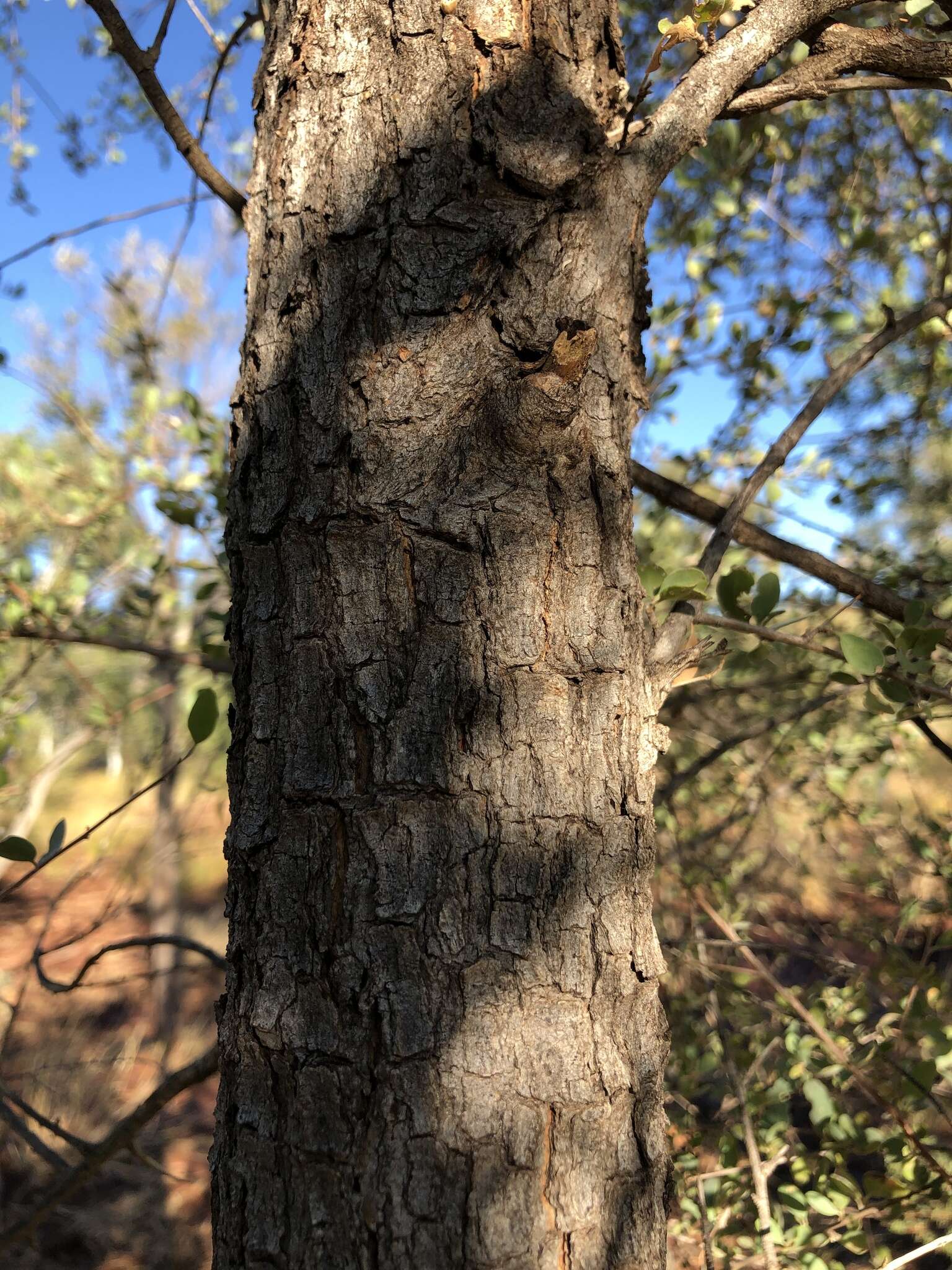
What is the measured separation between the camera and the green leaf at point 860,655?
4.45 ft

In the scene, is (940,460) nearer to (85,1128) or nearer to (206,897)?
(85,1128)

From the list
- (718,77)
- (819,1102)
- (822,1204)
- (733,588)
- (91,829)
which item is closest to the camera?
(718,77)

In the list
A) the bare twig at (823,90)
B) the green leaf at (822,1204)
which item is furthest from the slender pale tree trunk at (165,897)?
the bare twig at (823,90)

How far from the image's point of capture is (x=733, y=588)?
59.1 inches

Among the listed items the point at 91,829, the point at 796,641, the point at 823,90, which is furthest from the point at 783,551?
the point at 91,829

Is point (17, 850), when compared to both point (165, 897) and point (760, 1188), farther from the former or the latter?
point (165, 897)

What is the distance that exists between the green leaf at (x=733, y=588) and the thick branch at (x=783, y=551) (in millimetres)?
50

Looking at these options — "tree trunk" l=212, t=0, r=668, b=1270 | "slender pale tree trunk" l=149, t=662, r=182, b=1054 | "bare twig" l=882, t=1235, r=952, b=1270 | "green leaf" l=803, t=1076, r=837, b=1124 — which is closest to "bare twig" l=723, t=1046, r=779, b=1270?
"green leaf" l=803, t=1076, r=837, b=1124

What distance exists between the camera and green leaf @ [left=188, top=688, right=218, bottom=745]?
145 cm

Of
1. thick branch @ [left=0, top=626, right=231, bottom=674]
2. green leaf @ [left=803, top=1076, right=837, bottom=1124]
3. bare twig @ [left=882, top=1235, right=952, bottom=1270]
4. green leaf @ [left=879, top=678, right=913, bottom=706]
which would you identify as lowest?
bare twig @ [left=882, top=1235, right=952, bottom=1270]

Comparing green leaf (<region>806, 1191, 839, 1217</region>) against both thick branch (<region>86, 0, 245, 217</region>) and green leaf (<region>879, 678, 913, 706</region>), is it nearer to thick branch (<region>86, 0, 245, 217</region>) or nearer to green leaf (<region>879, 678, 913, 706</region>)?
green leaf (<region>879, 678, 913, 706</region>)

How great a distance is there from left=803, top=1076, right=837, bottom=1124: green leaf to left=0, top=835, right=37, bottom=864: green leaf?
5.60ft

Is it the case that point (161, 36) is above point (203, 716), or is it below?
above

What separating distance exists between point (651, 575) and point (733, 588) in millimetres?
189
